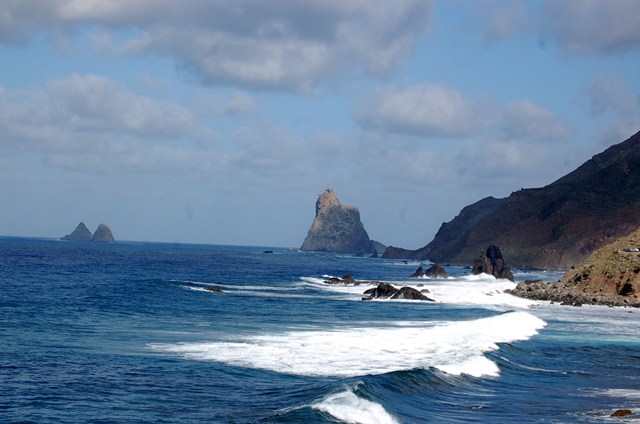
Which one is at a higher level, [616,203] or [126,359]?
[616,203]

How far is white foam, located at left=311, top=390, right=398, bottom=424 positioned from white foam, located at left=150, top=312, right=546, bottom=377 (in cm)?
599

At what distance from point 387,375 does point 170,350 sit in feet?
33.1

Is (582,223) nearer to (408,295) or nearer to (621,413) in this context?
(408,295)

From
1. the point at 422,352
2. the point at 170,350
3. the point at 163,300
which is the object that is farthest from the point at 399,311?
the point at 170,350

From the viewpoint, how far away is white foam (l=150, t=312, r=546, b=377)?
3150cm

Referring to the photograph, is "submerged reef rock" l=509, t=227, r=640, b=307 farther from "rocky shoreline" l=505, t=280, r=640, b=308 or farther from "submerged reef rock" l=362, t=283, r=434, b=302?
"submerged reef rock" l=362, t=283, r=434, b=302

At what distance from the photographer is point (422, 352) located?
37188 millimetres

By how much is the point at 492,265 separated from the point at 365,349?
92218 mm

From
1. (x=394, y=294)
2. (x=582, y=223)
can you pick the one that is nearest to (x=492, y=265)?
(x=394, y=294)

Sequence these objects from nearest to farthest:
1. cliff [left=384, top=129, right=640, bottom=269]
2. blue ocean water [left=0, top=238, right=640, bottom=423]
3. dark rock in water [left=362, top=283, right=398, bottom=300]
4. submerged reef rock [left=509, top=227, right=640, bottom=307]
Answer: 1. blue ocean water [left=0, top=238, right=640, bottom=423]
2. submerged reef rock [left=509, top=227, right=640, bottom=307]
3. dark rock in water [left=362, top=283, right=398, bottom=300]
4. cliff [left=384, top=129, right=640, bottom=269]

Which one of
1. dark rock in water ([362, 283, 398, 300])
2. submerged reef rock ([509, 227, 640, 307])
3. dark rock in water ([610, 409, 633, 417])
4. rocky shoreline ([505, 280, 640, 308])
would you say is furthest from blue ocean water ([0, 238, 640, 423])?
dark rock in water ([362, 283, 398, 300])

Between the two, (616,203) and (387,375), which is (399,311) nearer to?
(387,375)

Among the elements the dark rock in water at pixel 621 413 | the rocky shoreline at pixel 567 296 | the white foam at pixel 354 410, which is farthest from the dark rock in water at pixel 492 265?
the white foam at pixel 354 410

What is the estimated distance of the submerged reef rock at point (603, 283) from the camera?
2741 inches
